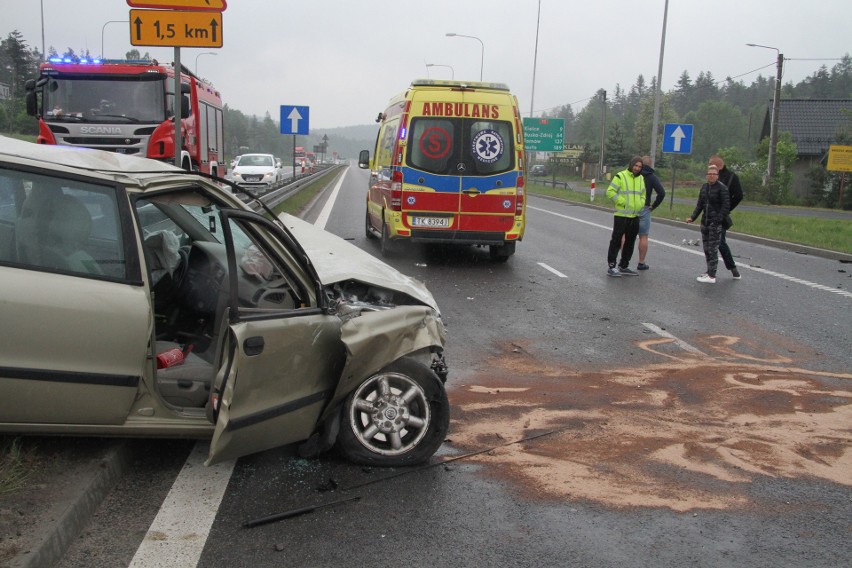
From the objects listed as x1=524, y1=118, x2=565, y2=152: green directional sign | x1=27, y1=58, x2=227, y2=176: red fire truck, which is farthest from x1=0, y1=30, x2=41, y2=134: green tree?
x1=27, y1=58, x2=227, y2=176: red fire truck

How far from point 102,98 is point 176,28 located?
348 inches

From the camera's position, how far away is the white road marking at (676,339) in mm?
7117

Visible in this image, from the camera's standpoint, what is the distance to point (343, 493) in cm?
381

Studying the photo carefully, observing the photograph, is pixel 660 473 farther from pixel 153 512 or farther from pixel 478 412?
pixel 153 512

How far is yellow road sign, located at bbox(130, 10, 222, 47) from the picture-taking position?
8250 millimetres

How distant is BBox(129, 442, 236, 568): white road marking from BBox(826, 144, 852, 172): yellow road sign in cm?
3868

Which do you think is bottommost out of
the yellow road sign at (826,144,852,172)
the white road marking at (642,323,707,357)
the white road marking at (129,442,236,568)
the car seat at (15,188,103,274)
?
the white road marking at (642,323,707,357)

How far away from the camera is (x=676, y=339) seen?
7.61 meters

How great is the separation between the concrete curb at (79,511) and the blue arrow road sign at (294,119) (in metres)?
24.0

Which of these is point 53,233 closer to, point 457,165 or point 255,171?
point 457,165

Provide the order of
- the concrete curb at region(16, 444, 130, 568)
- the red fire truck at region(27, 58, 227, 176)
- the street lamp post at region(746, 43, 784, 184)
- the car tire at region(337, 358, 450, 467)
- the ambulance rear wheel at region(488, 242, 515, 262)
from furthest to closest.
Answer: the street lamp post at region(746, 43, 784, 184) < the red fire truck at region(27, 58, 227, 176) < the ambulance rear wheel at region(488, 242, 515, 262) < the car tire at region(337, 358, 450, 467) < the concrete curb at region(16, 444, 130, 568)

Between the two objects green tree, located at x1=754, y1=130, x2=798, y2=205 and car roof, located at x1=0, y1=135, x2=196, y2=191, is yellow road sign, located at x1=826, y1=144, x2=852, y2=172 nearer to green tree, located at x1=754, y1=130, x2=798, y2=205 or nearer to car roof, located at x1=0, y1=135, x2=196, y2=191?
green tree, located at x1=754, y1=130, x2=798, y2=205

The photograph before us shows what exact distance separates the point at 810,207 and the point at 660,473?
38.5 meters

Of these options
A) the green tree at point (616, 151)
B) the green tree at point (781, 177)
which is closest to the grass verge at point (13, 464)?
the green tree at point (781, 177)
